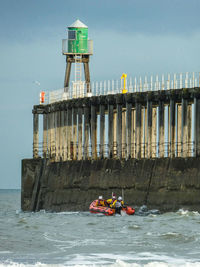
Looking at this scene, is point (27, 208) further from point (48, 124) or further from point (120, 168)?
point (120, 168)

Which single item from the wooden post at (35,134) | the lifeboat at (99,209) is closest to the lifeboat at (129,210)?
the lifeboat at (99,209)

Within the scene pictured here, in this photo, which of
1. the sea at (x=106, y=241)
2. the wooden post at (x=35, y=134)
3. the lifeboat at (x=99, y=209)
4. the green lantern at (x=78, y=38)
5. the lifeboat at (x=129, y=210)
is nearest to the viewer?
the sea at (x=106, y=241)

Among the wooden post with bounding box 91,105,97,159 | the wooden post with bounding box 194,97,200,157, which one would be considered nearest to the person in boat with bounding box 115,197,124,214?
the wooden post with bounding box 194,97,200,157

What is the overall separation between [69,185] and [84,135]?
384 centimetres

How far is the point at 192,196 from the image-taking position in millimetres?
44875

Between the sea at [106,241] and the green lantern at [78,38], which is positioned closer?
the sea at [106,241]

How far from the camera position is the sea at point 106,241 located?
28.9 metres

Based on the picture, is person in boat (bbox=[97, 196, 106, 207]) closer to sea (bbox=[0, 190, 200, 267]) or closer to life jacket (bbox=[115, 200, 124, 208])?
life jacket (bbox=[115, 200, 124, 208])

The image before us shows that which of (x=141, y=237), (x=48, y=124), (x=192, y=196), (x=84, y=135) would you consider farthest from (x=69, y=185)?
(x=141, y=237)

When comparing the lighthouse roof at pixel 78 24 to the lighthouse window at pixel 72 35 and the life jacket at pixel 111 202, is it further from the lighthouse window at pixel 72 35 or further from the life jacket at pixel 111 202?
the life jacket at pixel 111 202

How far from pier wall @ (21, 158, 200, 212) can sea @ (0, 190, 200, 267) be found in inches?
47.0

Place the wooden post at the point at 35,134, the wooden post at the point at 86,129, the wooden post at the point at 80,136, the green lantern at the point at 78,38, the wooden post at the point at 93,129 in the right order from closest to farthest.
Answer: the wooden post at the point at 93,129, the wooden post at the point at 86,129, the wooden post at the point at 80,136, the wooden post at the point at 35,134, the green lantern at the point at 78,38

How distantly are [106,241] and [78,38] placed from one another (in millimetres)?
38141

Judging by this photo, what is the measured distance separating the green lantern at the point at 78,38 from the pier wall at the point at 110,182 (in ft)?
40.7
